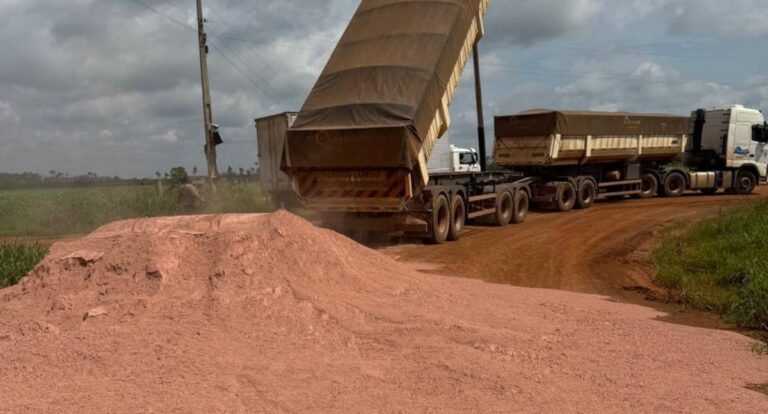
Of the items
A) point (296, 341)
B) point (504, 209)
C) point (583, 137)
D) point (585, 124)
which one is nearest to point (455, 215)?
point (504, 209)

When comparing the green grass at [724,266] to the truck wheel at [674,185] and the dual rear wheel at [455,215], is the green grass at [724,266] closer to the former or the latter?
the dual rear wheel at [455,215]

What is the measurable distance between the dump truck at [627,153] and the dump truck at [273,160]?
7379mm

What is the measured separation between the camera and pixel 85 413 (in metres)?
4.24

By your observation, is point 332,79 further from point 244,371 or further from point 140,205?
point 140,205

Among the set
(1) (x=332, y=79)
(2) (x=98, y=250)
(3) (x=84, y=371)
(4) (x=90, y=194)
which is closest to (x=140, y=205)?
(4) (x=90, y=194)

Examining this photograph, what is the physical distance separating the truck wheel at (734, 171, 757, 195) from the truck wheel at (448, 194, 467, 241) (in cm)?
1585

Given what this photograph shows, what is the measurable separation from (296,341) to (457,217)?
994cm

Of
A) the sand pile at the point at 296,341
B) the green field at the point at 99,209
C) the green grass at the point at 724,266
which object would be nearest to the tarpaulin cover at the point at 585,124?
the green grass at the point at 724,266

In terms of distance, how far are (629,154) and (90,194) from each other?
2093 cm

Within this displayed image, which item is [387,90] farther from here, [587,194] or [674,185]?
[674,185]

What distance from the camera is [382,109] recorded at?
12555 mm

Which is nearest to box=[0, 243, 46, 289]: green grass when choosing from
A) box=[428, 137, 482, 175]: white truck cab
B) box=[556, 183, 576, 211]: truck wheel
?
box=[428, 137, 482, 175]: white truck cab

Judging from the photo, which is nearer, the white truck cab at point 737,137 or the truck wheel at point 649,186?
the white truck cab at point 737,137

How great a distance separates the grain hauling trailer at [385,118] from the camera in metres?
12.5
